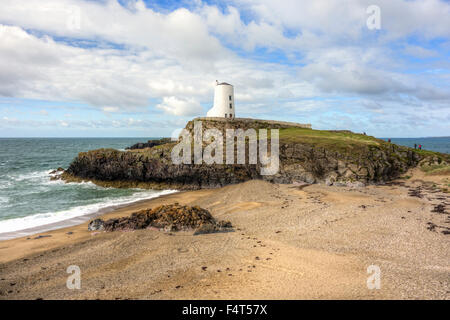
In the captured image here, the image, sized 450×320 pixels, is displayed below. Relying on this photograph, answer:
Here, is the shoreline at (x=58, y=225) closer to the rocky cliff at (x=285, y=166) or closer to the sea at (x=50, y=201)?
the sea at (x=50, y=201)

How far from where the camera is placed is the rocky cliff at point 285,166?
28484mm

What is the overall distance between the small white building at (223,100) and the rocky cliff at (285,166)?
6.69 metres

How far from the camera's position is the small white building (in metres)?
46.4

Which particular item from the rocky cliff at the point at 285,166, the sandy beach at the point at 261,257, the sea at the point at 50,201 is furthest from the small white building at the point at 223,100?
the sandy beach at the point at 261,257

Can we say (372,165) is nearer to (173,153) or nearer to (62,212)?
(173,153)

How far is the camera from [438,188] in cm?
2352

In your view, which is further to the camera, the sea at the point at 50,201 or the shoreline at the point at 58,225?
the sea at the point at 50,201

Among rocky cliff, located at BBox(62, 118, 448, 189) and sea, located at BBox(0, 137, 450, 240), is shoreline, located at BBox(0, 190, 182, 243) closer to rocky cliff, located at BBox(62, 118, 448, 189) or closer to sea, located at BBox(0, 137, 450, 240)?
sea, located at BBox(0, 137, 450, 240)

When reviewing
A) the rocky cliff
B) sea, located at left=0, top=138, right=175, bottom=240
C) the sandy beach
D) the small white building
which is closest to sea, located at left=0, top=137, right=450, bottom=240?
sea, located at left=0, top=138, right=175, bottom=240

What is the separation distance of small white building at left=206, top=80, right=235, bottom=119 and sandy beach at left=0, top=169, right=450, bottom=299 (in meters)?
30.0

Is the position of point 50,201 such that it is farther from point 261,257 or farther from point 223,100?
point 223,100

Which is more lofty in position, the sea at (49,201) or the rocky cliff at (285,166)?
the rocky cliff at (285,166)

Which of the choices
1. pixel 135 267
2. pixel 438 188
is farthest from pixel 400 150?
pixel 135 267

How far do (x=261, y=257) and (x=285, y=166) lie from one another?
2133cm
